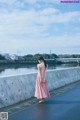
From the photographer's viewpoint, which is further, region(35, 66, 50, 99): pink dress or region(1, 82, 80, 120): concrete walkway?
region(35, 66, 50, 99): pink dress

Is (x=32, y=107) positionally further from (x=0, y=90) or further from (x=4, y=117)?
(x=4, y=117)

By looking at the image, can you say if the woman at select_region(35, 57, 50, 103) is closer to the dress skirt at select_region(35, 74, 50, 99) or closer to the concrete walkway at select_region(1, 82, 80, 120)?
the dress skirt at select_region(35, 74, 50, 99)

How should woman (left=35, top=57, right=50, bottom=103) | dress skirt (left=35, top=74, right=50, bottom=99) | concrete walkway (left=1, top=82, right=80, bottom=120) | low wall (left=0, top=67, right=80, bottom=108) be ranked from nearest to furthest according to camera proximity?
concrete walkway (left=1, top=82, right=80, bottom=120) < low wall (left=0, top=67, right=80, bottom=108) < dress skirt (left=35, top=74, right=50, bottom=99) < woman (left=35, top=57, right=50, bottom=103)

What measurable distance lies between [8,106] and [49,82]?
23.3 feet

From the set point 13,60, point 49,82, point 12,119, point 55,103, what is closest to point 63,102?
point 55,103

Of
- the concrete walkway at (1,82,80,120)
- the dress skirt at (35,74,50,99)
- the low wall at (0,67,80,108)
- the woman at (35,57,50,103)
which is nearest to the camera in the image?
the concrete walkway at (1,82,80,120)

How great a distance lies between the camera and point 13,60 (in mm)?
37719

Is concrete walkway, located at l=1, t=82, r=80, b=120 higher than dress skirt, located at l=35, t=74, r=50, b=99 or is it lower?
lower

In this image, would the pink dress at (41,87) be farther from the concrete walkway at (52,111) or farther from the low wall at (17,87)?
the low wall at (17,87)

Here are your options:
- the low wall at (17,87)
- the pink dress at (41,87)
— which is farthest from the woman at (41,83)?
the low wall at (17,87)

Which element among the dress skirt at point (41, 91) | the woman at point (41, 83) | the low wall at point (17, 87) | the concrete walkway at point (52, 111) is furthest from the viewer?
the woman at point (41, 83)

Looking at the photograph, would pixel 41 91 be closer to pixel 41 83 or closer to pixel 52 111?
pixel 41 83

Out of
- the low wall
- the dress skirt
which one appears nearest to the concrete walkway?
the dress skirt

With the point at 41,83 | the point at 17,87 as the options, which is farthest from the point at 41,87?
the point at 17,87
